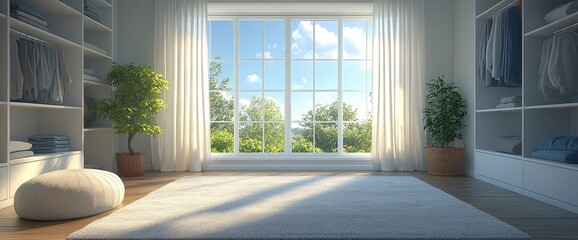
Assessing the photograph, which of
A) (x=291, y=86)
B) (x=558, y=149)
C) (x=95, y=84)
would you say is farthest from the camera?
(x=291, y=86)

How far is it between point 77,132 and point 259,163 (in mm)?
2326

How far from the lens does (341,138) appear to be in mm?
6152

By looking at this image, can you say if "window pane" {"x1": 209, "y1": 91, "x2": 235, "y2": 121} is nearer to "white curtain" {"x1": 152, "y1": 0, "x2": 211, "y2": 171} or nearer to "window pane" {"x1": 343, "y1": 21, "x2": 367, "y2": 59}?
"white curtain" {"x1": 152, "y1": 0, "x2": 211, "y2": 171}

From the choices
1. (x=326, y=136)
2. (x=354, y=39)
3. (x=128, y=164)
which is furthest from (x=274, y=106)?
(x=128, y=164)

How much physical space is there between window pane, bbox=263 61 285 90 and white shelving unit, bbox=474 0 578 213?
8.60ft

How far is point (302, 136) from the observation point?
6.26m

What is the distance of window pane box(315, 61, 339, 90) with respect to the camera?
623cm

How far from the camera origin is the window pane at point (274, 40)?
628cm

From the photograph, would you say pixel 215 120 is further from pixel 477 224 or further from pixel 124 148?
pixel 477 224

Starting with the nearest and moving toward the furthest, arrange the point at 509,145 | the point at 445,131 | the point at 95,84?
the point at 509,145 < the point at 95,84 < the point at 445,131

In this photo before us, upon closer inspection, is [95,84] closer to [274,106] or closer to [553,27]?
[274,106]

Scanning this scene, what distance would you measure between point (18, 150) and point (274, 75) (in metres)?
3.51

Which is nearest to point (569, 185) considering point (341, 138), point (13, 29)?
point (341, 138)

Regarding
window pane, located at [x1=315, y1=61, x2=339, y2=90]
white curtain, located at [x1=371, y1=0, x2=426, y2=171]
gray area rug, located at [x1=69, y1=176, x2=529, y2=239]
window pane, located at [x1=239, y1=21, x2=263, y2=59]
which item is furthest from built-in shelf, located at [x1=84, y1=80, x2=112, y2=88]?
white curtain, located at [x1=371, y1=0, x2=426, y2=171]
